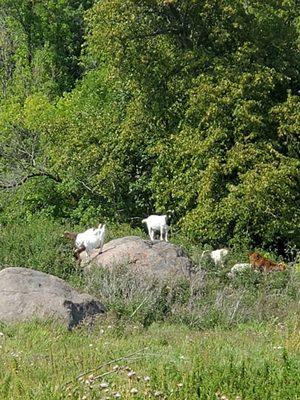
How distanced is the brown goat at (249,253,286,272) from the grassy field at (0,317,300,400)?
273 inches

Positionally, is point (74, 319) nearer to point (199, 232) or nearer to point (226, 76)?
point (199, 232)

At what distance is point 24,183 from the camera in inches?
1203

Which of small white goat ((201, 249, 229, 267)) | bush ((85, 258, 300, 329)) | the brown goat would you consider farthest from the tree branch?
bush ((85, 258, 300, 329))

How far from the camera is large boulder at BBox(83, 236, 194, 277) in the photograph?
17641 millimetres

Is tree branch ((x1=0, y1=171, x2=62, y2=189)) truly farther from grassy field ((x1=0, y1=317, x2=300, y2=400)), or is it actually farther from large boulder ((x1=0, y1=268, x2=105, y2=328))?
grassy field ((x1=0, y1=317, x2=300, y2=400))

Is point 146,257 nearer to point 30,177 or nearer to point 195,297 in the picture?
point 195,297

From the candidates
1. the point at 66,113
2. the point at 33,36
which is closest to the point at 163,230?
the point at 66,113

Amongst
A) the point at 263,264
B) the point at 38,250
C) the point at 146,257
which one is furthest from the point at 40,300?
the point at 263,264

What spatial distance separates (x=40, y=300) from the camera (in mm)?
13703

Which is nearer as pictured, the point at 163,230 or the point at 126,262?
the point at 126,262

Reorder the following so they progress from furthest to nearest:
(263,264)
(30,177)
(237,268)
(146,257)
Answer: (30,177) < (263,264) < (237,268) < (146,257)

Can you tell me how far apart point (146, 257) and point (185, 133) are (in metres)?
8.30

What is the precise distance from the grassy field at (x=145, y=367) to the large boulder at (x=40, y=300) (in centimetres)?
94

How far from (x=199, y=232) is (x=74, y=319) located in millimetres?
11180
